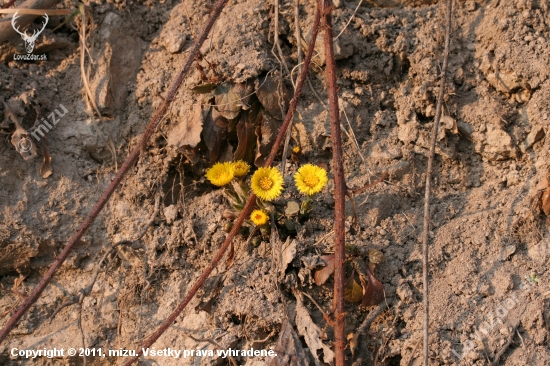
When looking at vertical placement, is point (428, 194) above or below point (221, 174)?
below

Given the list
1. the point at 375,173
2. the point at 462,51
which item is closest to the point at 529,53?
the point at 462,51

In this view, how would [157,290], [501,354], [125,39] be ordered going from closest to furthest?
1. [501,354]
2. [157,290]
3. [125,39]

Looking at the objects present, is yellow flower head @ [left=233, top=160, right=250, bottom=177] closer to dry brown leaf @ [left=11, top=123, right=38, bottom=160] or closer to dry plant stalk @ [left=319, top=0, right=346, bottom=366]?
dry plant stalk @ [left=319, top=0, right=346, bottom=366]

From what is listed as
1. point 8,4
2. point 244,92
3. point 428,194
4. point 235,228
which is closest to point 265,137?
point 244,92

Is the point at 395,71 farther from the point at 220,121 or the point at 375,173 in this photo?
the point at 220,121

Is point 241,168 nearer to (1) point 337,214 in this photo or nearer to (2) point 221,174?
(2) point 221,174

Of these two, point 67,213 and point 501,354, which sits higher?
point 67,213

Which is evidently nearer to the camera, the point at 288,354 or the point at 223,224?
the point at 288,354

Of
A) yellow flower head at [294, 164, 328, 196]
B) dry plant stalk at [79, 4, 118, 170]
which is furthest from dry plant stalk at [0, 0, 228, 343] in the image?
yellow flower head at [294, 164, 328, 196]
